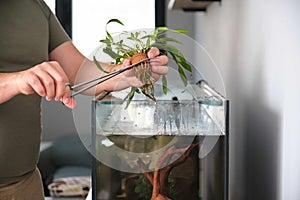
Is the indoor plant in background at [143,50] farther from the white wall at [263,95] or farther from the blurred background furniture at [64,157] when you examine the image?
the blurred background furniture at [64,157]

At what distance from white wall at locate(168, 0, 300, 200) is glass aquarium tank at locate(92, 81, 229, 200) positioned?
0.39 ft

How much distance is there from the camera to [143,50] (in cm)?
106

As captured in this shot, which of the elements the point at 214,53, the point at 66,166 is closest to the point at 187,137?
the point at 214,53

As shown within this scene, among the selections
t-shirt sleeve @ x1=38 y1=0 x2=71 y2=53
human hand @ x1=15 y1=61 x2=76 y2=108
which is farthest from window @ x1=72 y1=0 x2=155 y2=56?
human hand @ x1=15 y1=61 x2=76 y2=108

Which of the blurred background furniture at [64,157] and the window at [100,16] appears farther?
the window at [100,16]

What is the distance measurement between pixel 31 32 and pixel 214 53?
4.04 ft

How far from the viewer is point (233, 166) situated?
178 cm

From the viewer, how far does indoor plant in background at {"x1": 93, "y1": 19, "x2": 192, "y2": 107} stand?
1.05 metres

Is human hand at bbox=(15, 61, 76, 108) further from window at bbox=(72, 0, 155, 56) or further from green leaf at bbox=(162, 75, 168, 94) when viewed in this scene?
window at bbox=(72, 0, 155, 56)

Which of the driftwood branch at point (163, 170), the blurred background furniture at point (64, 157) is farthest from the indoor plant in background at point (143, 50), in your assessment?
the blurred background furniture at point (64, 157)

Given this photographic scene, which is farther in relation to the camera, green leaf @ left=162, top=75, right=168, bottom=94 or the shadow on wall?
the shadow on wall

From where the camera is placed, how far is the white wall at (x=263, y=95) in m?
1.04

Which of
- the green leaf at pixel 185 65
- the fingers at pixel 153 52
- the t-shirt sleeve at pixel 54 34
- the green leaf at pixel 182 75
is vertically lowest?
the green leaf at pixel 182 75

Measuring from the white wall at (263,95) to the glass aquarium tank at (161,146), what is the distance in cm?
12
